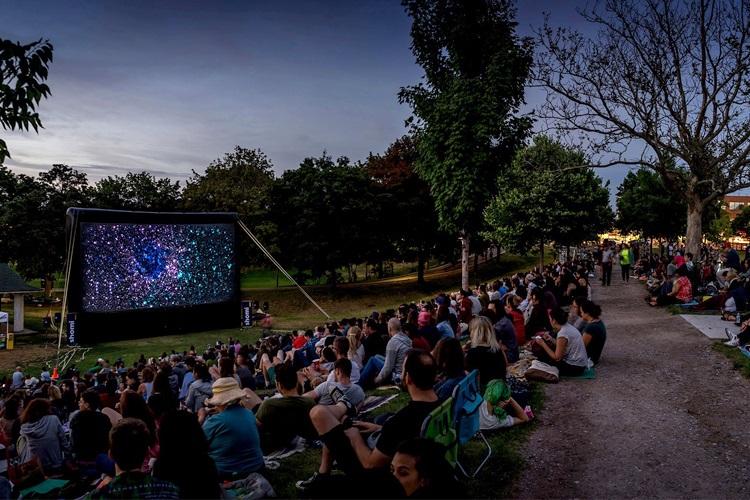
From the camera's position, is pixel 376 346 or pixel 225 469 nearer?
pixel 225 469

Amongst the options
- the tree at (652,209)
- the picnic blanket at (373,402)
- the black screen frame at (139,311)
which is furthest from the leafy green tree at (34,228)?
the tree at (652,209)

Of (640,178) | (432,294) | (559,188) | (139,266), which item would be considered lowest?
(432,294)

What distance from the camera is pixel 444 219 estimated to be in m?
23.4

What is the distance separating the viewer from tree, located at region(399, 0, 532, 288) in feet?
71.2

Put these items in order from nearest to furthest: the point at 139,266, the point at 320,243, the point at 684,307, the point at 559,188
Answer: the point at 684,307
the point at 139,266
the point at 559,188
the point at 320,243

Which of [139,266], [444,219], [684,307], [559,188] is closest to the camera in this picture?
[684,307]

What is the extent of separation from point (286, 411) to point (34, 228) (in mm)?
35583

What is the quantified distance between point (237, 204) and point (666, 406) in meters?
35.7

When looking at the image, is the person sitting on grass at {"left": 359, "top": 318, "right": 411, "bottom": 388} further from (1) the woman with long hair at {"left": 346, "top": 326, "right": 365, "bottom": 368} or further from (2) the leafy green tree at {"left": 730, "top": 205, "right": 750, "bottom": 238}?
(2) the leafy green tree at {"left": 730, "top": 205, "right": 750, "bottom": 238}

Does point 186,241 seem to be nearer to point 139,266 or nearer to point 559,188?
point 139,266

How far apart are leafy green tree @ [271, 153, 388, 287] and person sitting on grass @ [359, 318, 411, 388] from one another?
1072 inches

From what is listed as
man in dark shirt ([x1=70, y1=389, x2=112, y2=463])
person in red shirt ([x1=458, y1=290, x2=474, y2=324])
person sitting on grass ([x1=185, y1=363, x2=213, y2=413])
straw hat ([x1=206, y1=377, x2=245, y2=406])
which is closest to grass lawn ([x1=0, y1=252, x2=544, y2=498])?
straw hat ([x1=206, y1=377, x2=245, y2=406])

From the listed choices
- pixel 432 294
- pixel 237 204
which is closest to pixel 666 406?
pixel 432 294

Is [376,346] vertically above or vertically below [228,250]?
below
